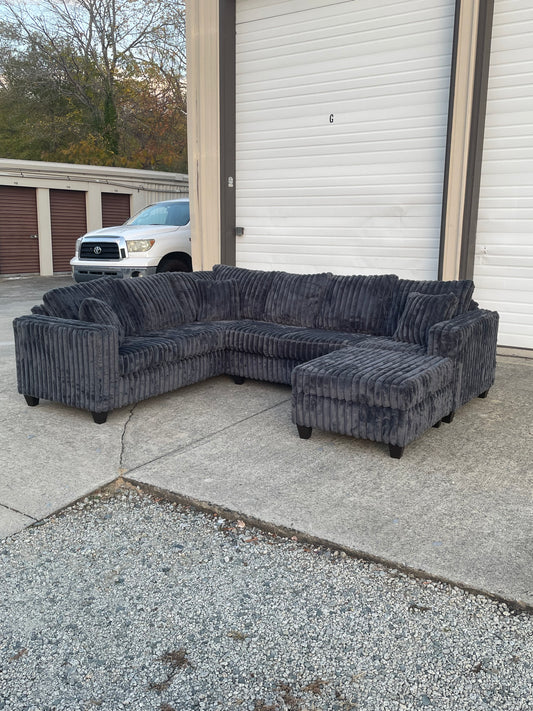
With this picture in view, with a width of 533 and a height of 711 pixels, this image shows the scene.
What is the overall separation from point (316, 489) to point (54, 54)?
26.5m

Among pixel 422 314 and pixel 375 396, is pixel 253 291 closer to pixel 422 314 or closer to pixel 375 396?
pixel 422 314

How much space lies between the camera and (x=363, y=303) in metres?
5.33

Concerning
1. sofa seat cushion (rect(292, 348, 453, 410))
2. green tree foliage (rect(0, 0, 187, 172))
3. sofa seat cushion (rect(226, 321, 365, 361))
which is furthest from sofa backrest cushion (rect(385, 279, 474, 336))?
green tree foliage (rect(0, 0, 187, 172))

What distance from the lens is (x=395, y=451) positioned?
3.63 meters

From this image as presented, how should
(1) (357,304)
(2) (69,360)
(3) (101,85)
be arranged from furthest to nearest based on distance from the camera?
(3) (101,85)
(1) (357,304)
(2) (69,360)

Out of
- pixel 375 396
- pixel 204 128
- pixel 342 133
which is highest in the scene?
pixel 204 128

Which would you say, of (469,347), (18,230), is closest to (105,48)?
(18,230)

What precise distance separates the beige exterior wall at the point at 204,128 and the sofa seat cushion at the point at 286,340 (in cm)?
326

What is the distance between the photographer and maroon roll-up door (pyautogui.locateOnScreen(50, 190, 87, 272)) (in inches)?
634

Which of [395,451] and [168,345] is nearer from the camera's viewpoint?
[395,451]

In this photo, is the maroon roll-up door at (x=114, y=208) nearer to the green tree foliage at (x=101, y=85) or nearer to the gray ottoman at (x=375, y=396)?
the green tree foliage at (x=101, y=85)

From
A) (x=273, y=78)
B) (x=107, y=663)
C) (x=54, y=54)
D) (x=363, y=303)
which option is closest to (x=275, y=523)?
(x=107, y=663)

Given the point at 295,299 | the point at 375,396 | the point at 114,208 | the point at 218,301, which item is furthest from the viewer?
the point at 114,208

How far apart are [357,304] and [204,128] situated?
13.5 ft
